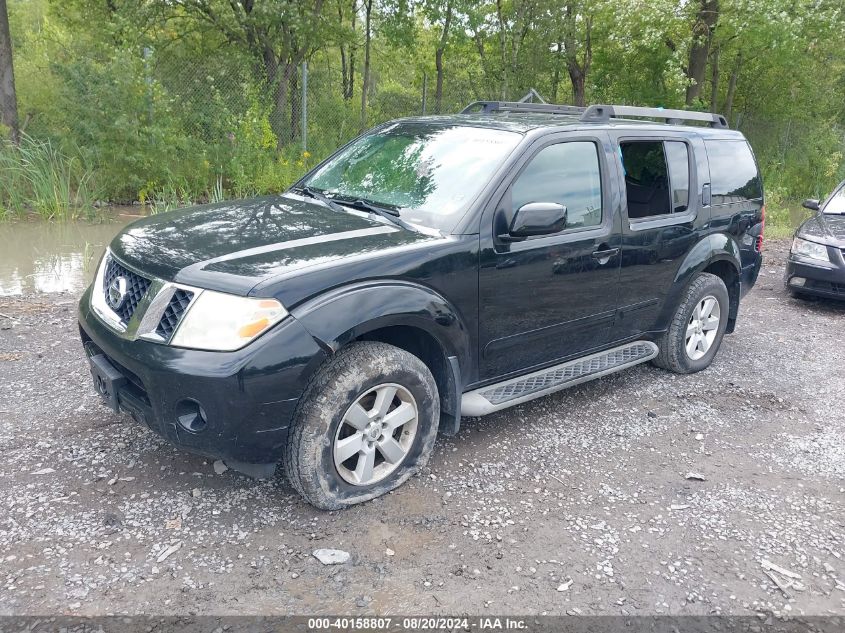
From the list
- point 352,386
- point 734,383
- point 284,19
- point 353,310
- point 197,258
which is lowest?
point 734,383

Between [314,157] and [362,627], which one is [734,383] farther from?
[314,157]

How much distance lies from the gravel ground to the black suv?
13.2 inches

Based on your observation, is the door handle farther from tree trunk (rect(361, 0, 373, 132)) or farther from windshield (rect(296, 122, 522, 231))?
tree trunk (rect(361, 0, 373, 132))

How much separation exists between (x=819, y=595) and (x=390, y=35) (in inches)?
622

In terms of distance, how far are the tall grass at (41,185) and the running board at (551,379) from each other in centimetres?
813

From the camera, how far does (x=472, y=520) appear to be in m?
3.30

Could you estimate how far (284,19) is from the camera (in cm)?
1230

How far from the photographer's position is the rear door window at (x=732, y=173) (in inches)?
202

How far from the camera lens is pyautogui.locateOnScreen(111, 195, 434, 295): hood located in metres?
2.99

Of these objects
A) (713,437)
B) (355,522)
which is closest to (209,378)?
(355,522)

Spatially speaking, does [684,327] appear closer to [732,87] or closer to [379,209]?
[379,209]

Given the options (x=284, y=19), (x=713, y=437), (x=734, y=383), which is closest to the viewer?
(x=713, y=437)

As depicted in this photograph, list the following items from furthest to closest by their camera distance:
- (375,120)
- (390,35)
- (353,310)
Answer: (390,35) → (375,120) → (353,310)

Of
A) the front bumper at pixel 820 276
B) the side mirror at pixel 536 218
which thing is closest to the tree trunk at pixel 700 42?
the front bumper at pixel 820 276
